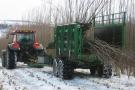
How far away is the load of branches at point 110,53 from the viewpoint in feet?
28.6

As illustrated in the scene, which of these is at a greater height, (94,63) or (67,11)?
(67,11)

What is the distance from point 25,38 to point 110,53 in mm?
7190

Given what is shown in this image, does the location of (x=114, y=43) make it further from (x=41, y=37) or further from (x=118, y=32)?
(x=41, y=37)

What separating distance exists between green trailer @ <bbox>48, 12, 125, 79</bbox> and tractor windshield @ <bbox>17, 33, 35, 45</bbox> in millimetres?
4309

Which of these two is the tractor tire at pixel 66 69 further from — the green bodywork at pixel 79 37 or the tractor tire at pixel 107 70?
the tractor tire at pixel 107 70

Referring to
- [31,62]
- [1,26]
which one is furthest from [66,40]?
[1,26]

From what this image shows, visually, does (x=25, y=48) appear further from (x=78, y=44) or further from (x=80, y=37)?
(x=80, y=37)

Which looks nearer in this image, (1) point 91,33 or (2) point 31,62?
(1) point 91,33

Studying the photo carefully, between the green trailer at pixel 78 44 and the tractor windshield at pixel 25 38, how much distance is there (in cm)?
431

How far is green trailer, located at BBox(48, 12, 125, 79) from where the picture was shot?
9.38 m

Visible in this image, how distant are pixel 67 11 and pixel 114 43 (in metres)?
6.54

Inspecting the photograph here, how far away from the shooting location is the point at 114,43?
9.68m

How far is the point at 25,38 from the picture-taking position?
597 inches

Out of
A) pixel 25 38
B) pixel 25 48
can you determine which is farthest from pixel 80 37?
pixel 25 38
